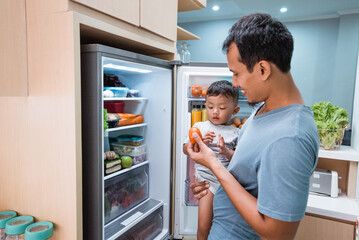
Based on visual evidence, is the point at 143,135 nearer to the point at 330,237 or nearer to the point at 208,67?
the point at 208,67

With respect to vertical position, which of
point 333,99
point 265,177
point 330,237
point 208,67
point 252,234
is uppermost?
point 208,67

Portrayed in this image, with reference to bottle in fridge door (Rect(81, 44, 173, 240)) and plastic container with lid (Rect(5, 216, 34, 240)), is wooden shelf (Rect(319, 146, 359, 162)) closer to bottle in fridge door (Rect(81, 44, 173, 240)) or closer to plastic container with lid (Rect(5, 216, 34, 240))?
bottle in fridge door (Rect(81, 44, 173, 240))

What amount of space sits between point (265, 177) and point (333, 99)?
2769 mm

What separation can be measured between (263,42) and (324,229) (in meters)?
1.65

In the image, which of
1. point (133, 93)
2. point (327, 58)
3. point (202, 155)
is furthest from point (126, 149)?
point (327, 58)

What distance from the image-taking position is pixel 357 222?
1626 millimetres

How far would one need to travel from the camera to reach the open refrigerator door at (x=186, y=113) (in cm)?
203

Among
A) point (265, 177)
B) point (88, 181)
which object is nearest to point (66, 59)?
point (88, 181)

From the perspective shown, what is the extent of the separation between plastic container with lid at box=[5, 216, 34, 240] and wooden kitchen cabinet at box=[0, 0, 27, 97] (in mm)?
657

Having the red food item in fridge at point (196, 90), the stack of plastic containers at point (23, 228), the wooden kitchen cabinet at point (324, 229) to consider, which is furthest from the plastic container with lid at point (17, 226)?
the wooden kitchen cabinet at point (324, 229)

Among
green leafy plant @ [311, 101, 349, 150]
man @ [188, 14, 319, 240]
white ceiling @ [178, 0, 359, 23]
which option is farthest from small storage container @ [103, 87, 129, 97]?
→ white ceiling @ [178, 0, 359, 23]

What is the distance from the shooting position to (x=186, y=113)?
2.15m

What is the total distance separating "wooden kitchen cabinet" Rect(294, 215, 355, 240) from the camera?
1709mm

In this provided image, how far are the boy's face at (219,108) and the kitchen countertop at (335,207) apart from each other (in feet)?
2.90
